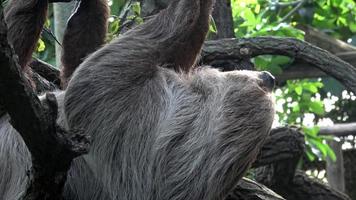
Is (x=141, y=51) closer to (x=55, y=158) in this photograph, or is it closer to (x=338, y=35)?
(x=55, y=158)

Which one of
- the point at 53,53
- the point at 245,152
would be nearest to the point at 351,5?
the point at 53,53

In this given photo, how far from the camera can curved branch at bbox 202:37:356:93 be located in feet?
21.0

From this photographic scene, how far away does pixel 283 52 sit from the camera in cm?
660

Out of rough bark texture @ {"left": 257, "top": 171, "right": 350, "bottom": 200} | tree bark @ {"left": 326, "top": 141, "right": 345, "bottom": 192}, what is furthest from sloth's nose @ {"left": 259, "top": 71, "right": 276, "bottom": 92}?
tree bark @ {"left": 326, "top": 141, "right": 345, "bottom": 192}

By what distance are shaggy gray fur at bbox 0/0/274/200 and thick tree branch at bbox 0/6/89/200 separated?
1060 millimetres

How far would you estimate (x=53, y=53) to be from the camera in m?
8.01

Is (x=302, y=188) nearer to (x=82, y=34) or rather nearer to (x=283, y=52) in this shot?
(x=283, y=52)

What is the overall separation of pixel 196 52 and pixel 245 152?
0.97 metres

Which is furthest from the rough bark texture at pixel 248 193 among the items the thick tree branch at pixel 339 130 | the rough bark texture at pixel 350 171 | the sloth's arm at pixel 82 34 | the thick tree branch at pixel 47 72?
the rough bark texture at pixel 350 171

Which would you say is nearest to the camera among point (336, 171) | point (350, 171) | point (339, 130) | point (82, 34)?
point (82, 34)

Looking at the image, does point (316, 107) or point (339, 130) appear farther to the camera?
point (316, 107)

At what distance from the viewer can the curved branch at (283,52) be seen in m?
6.39

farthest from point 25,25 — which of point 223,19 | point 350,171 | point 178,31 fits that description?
point 350,171

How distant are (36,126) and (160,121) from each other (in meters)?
1.50
